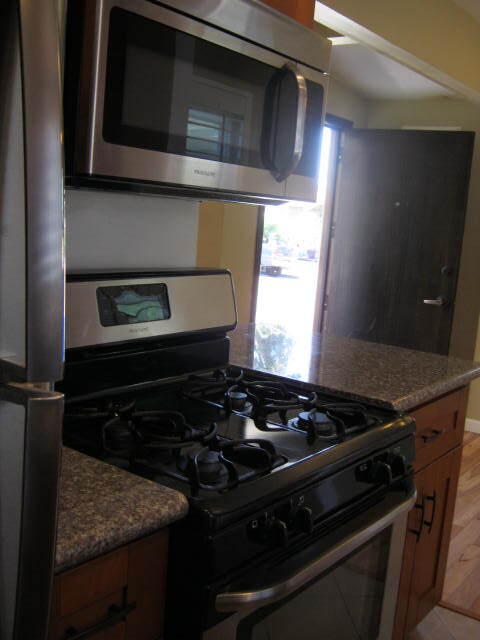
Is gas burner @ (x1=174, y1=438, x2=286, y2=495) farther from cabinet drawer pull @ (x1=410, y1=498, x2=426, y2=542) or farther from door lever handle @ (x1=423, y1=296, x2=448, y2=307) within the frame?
door lever handle @ (x1=423, y1=296, x2=448, y2=307)

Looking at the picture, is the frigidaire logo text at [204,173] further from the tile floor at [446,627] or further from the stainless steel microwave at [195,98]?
the tile floor at [446,627]

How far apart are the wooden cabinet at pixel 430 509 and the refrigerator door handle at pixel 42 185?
1334 millimetres

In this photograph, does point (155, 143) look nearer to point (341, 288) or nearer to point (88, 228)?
point (88, 228)

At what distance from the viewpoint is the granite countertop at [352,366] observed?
1.75 metres

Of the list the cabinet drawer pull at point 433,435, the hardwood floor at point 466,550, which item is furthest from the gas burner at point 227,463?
the hardwood floor at point 466,550

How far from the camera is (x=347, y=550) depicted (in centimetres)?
131

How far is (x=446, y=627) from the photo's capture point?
2.27m

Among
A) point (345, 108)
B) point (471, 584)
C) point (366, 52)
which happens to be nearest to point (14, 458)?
point (471, 584)

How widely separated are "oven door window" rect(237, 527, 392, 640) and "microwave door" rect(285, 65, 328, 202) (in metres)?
0.84

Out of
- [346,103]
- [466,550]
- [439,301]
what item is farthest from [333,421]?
[346,103]

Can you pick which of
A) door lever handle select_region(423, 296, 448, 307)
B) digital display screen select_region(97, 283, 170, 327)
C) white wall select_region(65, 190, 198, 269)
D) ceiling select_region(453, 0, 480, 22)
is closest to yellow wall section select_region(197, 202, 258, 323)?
door lever handle select_region(423, 296, 448, 307)

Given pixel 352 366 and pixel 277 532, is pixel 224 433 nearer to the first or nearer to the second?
pixel 277 532

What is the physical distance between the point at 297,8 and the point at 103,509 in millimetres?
1265

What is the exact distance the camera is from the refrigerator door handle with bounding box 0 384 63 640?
2.13 ft
